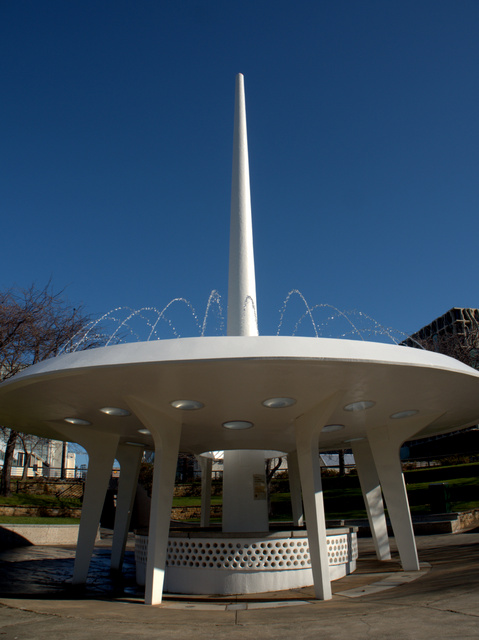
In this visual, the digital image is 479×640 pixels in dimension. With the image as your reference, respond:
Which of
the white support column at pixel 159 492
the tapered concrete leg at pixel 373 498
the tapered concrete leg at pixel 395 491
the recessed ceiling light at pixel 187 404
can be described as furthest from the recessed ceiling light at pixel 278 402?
the tapered concrete leg at pixel 373 498

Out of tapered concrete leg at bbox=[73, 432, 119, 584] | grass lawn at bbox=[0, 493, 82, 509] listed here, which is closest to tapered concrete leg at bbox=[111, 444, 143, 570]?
tapered concrete leg at bbox=[73, 432, 119, 584]

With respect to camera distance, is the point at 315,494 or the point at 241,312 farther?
the point at 241,312

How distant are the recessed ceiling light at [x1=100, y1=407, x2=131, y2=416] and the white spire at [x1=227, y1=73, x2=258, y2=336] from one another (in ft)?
Answer: 17.1

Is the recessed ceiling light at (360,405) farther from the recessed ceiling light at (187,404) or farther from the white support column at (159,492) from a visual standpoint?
the white support column at (159,492)

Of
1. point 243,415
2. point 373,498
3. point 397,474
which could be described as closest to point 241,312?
point 243,415

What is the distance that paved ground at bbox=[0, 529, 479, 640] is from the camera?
705 centimetres

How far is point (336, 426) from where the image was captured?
14711 millimetres

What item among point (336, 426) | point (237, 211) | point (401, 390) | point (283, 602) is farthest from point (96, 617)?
point (237, 211)

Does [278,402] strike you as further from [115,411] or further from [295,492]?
[295,492]

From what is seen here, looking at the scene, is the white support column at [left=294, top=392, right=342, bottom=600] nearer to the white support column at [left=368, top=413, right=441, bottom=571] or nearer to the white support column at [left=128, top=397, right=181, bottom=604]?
the white support column at [left=128, top=397, right=181, bottom=604]

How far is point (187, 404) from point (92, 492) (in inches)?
214

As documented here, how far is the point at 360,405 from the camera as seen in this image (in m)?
Result: 12.0

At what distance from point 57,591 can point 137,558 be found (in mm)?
2569

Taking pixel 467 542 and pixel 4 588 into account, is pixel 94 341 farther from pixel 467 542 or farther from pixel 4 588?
pixel 467 542
